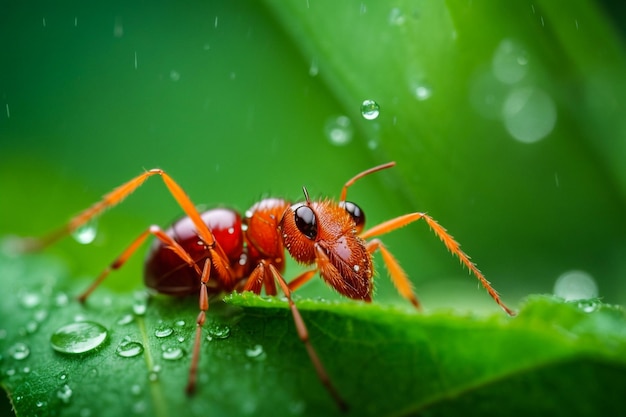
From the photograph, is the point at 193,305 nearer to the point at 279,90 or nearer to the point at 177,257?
the point at 177,257

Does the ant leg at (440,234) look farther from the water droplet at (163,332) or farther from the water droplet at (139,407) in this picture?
the water droplet at (139,407)

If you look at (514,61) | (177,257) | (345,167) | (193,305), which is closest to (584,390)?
(193,305)

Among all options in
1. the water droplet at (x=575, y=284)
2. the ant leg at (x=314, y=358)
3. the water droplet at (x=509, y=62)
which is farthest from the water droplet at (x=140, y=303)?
the water droplet at (x=509, y=62)

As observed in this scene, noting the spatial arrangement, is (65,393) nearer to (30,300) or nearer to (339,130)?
(30,300)

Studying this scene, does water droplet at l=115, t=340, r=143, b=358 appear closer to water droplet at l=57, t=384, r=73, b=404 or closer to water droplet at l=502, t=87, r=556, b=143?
water droplet at l=57, t=384, r=73, b=404

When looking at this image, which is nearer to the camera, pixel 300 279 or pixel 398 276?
pixel 398 276

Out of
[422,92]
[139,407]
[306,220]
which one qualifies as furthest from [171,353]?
[422,92]

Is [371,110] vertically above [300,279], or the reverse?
[371,110]
